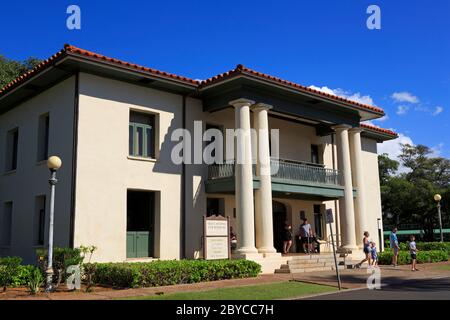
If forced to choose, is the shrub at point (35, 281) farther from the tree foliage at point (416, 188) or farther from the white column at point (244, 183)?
the tree foliage at point (416, 188)

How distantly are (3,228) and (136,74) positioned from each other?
9415 mm

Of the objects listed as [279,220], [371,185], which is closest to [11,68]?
[279,220]

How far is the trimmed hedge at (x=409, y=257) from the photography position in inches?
878

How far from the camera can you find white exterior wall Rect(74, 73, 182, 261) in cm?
1627

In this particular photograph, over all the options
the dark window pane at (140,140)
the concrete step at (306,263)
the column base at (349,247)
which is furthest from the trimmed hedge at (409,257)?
the dark window pane at (140,140)

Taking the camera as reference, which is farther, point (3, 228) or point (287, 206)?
point (287, 206)

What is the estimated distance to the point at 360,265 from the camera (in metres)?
20.5

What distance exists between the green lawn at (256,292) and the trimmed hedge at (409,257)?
31.1 ft

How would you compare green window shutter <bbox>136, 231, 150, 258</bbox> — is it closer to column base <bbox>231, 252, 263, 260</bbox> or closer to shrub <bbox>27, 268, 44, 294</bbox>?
column base <bbox>231, 252, 263, 260</bbox>

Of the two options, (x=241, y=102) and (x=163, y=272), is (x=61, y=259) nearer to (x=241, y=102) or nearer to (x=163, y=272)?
(x=163, y=272)
